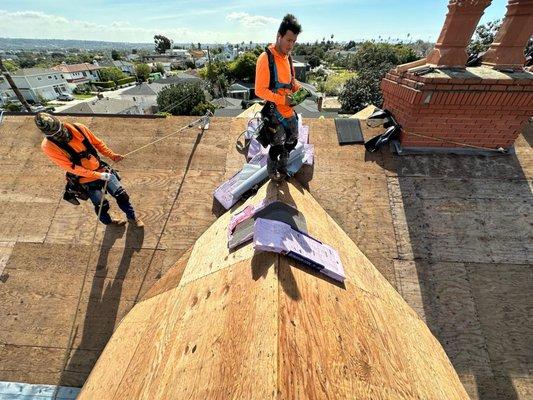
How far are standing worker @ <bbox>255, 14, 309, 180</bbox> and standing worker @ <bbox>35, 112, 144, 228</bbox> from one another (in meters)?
2.43

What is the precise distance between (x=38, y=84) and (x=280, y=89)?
84.3 metres

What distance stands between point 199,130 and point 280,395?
4926 millimetres

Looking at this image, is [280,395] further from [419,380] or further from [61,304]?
[61,304]

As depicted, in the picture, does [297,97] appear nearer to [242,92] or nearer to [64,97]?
[242,92]

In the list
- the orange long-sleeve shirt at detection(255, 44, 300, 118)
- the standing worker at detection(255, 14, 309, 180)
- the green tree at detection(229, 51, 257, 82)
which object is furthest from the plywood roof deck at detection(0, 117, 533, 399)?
the green tree at detection(229, 51, 257, 82)

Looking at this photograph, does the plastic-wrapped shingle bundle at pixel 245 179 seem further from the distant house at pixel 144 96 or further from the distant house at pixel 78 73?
the distant house at pixel 78 73

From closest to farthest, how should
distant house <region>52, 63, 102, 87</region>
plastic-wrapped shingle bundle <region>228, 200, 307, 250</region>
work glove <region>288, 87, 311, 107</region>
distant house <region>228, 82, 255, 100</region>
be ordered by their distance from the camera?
plastic-wrapped shingle bundle <region>228, 200, 307, 250</region> → work glove <region>288, 87, 311, 107</region> → distant house <region>228, 82, 255, 100</region> → distant house <region>52, 63, 102, 87</region>

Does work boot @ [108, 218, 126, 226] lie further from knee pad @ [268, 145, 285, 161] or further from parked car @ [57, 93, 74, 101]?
parked car @ [57, 93, 74, 101]

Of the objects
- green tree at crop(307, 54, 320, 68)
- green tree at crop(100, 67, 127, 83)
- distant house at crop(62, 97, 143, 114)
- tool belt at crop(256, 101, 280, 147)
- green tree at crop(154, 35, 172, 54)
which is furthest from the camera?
green tree at crop(154, 35, 172, 54)

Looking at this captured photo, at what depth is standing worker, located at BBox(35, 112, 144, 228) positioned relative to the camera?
323 cm

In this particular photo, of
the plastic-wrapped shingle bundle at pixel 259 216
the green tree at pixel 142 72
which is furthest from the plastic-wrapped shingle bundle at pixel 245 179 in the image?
the green tree at pixel 142 72

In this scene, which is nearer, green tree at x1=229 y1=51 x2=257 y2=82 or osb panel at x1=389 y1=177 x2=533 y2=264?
osb panel at x1=389 y1=177 x2=533 y2=264

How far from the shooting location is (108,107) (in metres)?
36.0

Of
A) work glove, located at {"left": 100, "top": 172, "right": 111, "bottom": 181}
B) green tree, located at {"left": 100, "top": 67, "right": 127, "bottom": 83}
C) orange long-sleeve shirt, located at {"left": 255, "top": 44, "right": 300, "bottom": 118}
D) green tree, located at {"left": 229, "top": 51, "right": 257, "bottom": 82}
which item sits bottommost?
green tree, located at {"left": 100, "top": 67, "right": 127, "bottom": 83}
